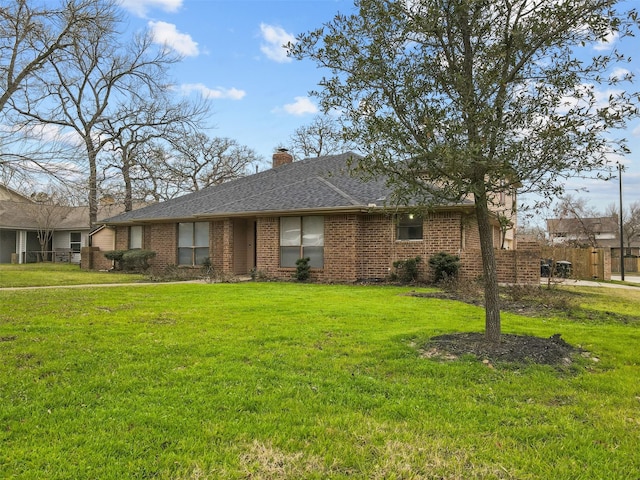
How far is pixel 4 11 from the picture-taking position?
988 centimetres

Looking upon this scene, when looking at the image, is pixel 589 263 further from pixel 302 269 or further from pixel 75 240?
pixel 75 240

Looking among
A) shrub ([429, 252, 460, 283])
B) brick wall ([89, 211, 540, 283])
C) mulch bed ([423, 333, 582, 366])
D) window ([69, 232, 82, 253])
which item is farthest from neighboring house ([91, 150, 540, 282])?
window ([69, 232, 82, 253])

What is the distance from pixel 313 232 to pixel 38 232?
2549 cm

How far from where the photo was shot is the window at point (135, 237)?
2066 centimetres

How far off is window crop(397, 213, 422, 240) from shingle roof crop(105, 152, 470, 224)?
109cm

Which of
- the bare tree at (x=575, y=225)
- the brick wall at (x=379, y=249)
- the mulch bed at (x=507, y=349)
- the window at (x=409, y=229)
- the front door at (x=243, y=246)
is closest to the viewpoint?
the mulch bed at (x=507, y=349)

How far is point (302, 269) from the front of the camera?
15281mm

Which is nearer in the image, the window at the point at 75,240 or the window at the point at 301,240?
the window at the point at 301,240

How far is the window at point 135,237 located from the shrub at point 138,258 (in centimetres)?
121

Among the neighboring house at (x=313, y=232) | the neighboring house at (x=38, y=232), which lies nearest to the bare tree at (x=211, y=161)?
the neighboring house at (x=38, y=232)

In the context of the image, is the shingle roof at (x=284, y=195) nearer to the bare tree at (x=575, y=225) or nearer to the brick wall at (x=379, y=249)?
the brick wall at (x=379, y=249)

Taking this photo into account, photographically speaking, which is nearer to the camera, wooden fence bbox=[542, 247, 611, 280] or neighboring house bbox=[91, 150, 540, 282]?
neighboring house bbox=[91, 150, 540, 282]

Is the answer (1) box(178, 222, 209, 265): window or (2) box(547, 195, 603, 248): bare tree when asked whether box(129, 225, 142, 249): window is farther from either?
(2) box(547, 195, 603, 248): bare tree

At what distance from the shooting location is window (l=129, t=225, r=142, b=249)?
20.7 metres
